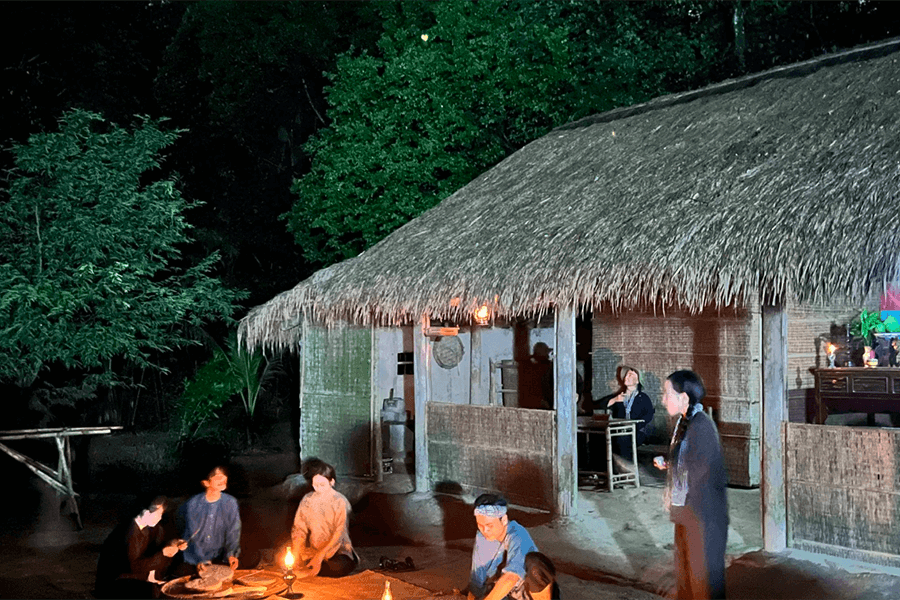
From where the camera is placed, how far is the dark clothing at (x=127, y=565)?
6164 millimetres

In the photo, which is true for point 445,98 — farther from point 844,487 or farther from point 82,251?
point 844,487

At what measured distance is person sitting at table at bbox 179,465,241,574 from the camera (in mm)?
6680

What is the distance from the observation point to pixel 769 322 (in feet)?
22.9

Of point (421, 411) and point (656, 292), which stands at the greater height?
point (656, 292)

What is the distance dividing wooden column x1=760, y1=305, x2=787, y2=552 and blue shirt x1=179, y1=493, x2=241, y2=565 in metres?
3.87

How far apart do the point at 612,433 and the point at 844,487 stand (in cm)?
300

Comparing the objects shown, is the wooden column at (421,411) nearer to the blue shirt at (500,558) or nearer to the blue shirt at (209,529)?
the blue shirt at (209,529)

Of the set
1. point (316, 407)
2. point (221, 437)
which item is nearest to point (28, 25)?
point (221, 437)

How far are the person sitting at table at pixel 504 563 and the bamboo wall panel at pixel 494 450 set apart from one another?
11.4 ft

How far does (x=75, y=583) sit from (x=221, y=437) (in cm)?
801

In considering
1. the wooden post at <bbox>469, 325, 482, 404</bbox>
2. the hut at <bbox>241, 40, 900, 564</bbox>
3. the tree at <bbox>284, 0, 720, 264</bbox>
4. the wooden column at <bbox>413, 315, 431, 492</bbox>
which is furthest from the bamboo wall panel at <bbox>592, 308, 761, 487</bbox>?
the tree at <bbox>284, 0, 720, 264</bbox>

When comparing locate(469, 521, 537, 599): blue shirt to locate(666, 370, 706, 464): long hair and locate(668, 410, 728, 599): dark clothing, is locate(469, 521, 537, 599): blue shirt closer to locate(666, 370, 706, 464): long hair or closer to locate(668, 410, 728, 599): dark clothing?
locate(668, 410, 728, 599): dark clothing

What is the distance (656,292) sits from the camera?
738cm

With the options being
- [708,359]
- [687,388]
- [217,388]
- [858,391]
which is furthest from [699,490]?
[217,388]
